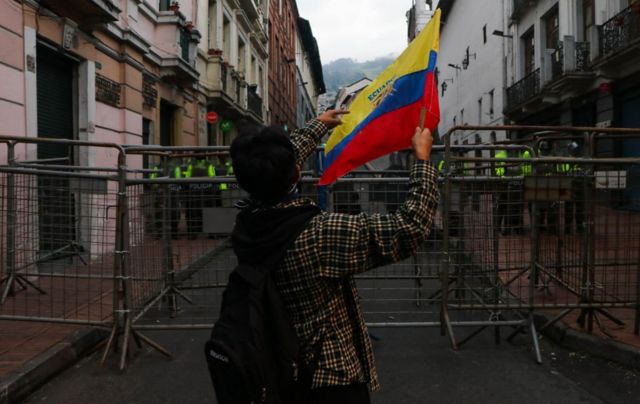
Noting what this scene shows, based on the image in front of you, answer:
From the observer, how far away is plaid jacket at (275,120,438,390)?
1779 millimetres

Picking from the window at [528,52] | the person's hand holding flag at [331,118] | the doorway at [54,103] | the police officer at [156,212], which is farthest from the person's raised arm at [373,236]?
the window at [528,52]

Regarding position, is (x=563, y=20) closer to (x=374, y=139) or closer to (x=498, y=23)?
(x=498, y=23)

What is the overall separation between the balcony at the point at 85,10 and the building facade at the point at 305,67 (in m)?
37.4

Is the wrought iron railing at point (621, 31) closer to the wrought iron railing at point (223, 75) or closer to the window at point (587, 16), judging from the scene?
the window at point (587, 16)

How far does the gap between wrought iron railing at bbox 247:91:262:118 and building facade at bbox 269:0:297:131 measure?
17.8ft

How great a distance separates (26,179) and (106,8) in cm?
491

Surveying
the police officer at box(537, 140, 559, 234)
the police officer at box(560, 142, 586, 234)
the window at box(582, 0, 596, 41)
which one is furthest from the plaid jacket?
the window at box(582, 0, 596, 41)

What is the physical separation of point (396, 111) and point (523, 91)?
909 inches

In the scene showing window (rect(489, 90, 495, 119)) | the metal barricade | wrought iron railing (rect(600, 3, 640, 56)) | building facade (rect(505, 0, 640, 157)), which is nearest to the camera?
the metal barricade

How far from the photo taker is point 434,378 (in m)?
3.87

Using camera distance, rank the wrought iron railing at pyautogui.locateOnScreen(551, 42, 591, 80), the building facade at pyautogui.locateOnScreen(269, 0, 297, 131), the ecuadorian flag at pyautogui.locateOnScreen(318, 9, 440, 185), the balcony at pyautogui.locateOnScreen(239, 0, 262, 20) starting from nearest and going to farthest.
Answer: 1. the ecuadorian flag at pyautogui.locateOnScreen(318, 9, 440, 185)
2. the wrought iron railing at pyautogui.locateOnScreen(551, 42, 591, 80)
3. the balcony at pyautogui.locateOnScreen(239, 0, 262, 20)
4. the building facade at pyautogui.locateOnScreen(269, 0, 297, 131)

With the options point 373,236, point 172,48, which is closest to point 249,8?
point 172,48

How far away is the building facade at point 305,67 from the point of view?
4928cm

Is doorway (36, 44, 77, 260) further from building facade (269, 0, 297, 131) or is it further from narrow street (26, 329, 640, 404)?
building facade (269, 0, 297, 131)
